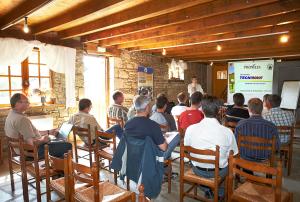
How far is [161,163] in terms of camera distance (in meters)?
2.21

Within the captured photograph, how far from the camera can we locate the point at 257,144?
8.97 feet

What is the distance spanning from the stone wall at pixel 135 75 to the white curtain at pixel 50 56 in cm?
138

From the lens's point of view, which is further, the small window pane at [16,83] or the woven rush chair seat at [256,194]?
the small window pane at [16,83]

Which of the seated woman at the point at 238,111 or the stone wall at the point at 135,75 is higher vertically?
the stone wall at the point at 135,75

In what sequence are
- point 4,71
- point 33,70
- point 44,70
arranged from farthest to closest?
point 44,70, point 33,70, point 4,71

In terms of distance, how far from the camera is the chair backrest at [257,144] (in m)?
2.56

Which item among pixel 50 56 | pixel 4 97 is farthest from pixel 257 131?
pixel 4 97

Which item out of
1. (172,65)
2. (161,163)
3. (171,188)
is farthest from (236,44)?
(161,163)

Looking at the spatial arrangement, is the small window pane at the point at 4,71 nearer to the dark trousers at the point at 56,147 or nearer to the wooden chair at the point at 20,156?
the wooden chair at the point at 20,156

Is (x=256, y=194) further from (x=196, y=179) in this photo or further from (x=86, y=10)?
(x=86, y=10)

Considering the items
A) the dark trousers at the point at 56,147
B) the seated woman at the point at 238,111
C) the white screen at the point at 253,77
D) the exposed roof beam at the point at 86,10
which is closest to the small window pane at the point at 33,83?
the exposed roof beam at the point at 86,10

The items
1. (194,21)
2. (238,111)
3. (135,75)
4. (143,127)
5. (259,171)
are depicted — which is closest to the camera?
(259,171)

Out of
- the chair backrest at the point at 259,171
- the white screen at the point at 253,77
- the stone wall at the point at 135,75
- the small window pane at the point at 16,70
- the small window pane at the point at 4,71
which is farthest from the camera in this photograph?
the white screen at the point at 253,77

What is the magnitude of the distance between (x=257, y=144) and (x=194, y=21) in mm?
2355
